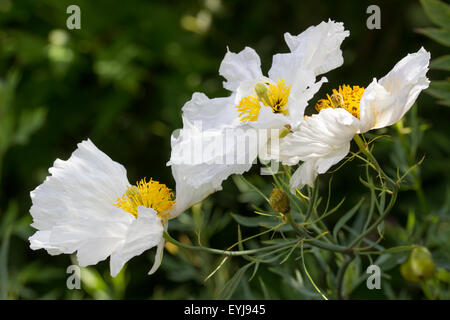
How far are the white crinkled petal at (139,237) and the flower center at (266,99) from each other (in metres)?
0.12

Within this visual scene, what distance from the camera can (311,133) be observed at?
1.53 ft

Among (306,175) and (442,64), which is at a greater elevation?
(442,64)

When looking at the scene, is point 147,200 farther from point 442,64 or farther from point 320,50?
point 442,64

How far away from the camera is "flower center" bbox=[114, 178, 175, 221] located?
0.55 metres

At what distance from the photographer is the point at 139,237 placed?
501 mm

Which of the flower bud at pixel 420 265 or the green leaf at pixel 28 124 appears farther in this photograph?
the green leaf at pixel 28 124

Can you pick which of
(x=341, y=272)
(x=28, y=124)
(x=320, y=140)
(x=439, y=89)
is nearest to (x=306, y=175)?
(x=320, y=140)

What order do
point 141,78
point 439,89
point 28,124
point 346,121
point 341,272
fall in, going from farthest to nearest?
point 141,78 → point 28,124 → point 439,89 → point 341,272 → point 346,121

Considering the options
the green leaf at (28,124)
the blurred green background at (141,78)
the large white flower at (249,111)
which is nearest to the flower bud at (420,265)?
the large white flower at (249,111)

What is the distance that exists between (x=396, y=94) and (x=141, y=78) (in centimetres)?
89

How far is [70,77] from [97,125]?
0.14 metres

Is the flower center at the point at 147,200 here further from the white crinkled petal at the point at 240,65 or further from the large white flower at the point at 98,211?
the white crinkled petal at the point at 240,65

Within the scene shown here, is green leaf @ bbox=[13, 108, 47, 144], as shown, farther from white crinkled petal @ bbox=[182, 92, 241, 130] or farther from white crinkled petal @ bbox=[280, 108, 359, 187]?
white crinkled petal @ bbox=[280, 108, 359, 187]

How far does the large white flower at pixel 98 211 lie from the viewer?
500mm
